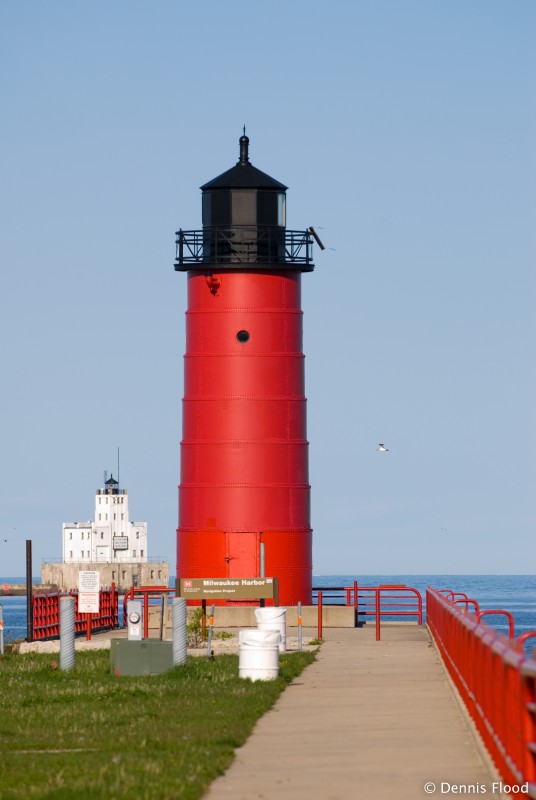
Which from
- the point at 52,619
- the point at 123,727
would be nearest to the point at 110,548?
the point at 52,619

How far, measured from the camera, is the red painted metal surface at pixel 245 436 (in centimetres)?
3838

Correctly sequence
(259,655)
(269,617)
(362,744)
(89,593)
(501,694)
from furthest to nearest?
(89,593)
(269,617)
(259,655)
(362,744)
(501,694)

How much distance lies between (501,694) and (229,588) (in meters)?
21.3

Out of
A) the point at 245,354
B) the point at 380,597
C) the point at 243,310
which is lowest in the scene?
the point at 380,597

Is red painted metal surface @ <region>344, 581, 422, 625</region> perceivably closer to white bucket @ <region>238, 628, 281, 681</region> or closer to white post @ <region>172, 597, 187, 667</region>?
white post @ <region>172, 597, 187, 667</region>

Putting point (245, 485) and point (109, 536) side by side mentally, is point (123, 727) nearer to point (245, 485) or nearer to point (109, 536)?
point (245, 485)

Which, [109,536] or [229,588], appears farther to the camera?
[109,536]

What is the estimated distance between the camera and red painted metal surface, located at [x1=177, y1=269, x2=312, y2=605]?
38375mm

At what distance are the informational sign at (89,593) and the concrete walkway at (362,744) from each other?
975 cm

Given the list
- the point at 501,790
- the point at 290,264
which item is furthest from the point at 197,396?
the point at 501,790

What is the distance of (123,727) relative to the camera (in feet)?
58.6

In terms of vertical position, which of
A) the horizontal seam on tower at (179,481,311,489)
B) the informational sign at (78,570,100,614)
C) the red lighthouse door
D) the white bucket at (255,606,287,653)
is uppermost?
the horizontal seam on tower at (179,481,311,489)

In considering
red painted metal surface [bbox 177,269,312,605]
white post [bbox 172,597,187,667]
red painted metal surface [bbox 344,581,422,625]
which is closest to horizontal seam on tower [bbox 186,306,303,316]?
red painted metal surface [bbox 177,269,312,605]

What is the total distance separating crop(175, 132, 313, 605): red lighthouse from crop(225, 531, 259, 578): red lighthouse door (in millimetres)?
23
